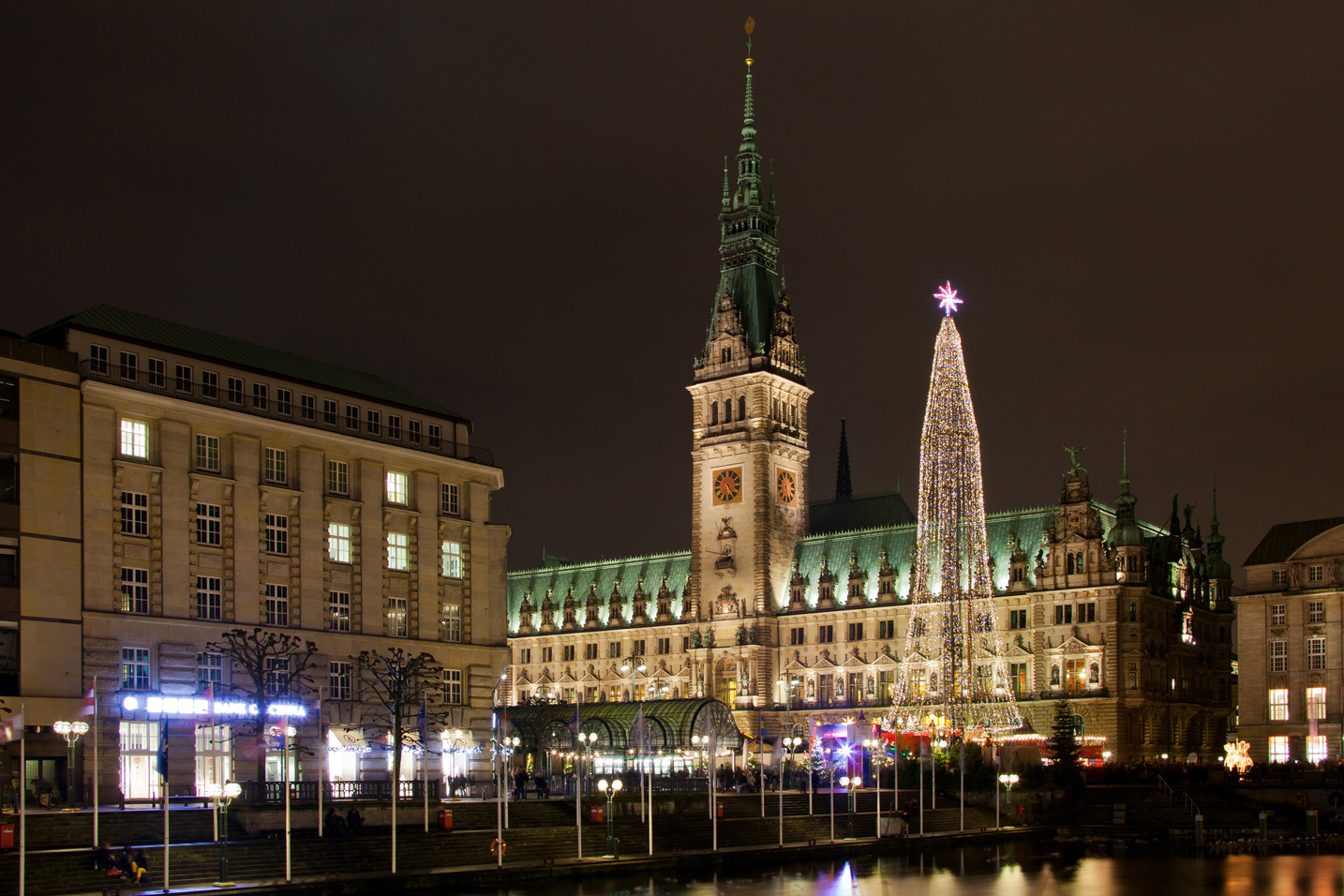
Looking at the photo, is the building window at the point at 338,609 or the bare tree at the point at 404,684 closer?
the bare tree at the point at 404,684

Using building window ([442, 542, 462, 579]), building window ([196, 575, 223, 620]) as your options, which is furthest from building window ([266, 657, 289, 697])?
building window ([442, 542, 462, 579])

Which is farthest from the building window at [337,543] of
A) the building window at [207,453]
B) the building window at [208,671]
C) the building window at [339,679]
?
the building window at [208,671]

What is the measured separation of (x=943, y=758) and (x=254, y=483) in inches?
1769

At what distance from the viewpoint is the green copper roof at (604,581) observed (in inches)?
7136

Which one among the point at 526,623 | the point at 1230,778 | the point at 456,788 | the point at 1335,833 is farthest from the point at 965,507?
the point at 526,623

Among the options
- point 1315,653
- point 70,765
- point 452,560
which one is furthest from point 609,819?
point 1315,653

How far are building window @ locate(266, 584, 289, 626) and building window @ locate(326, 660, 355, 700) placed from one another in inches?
152

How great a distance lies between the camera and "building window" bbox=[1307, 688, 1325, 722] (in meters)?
126

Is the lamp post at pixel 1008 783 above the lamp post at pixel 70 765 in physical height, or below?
below

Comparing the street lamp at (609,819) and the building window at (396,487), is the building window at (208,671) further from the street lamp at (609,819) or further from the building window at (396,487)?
the street lamp at (609,819)

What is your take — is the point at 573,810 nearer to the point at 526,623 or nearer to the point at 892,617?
the point at 892,617

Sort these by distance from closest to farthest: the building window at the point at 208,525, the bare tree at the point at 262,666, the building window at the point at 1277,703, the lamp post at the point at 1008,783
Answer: the bare tree at the point at 262,666 → the building window at the point at 208,525 → the lamp post at the point at 1008,783 → the building window at the point at 1277,703

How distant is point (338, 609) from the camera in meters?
93.7

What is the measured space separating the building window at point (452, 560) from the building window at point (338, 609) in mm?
8547
